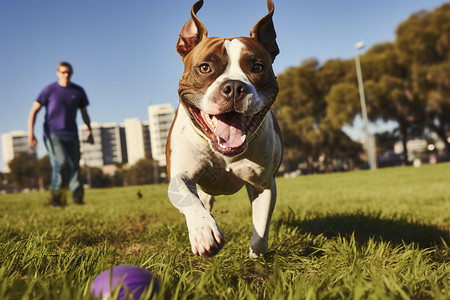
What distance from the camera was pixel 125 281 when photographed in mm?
1687

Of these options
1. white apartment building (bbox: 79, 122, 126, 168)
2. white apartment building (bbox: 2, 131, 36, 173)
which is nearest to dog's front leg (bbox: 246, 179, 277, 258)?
white apartment building (bbox: 79, 122, 126, 168)

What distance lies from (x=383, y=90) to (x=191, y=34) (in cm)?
3031

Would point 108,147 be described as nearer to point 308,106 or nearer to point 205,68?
point 308,106

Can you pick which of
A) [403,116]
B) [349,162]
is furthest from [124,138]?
[403,116]

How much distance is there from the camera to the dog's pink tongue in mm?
2299

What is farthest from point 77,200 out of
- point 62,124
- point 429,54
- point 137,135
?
point 137,135

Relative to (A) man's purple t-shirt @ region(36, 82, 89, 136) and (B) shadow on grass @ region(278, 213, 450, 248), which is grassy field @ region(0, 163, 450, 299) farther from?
(A) man's purple t-shirt @ region(36, 82, 89, 136)

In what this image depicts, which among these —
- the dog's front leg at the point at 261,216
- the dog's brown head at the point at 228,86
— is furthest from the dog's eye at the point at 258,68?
the dog's front leg at the point at 261,216

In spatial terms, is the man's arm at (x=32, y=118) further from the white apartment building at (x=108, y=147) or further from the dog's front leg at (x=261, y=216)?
the white apartment building at (x=108, y=147)

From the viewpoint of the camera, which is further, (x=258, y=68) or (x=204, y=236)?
(x=258, y=68)

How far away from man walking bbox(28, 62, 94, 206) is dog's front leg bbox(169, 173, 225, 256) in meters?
4.99

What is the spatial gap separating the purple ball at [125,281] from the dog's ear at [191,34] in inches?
63.2

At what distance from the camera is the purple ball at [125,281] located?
161 centimetres

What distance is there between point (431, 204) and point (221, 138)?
214 inches
